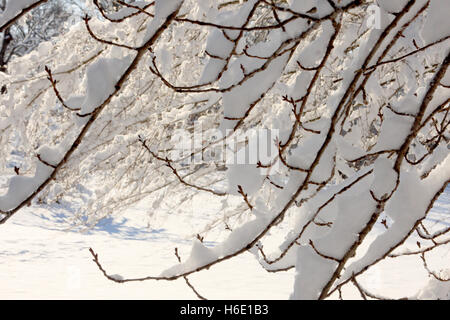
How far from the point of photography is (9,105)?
8.80 ft

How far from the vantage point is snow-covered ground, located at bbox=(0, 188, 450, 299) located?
479 centimetres

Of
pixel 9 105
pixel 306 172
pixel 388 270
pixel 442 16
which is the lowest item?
pixel 388 270

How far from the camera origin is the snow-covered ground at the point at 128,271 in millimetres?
4789

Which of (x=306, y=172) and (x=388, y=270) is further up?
(x=306, y=172)

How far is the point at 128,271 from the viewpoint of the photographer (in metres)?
5.91
